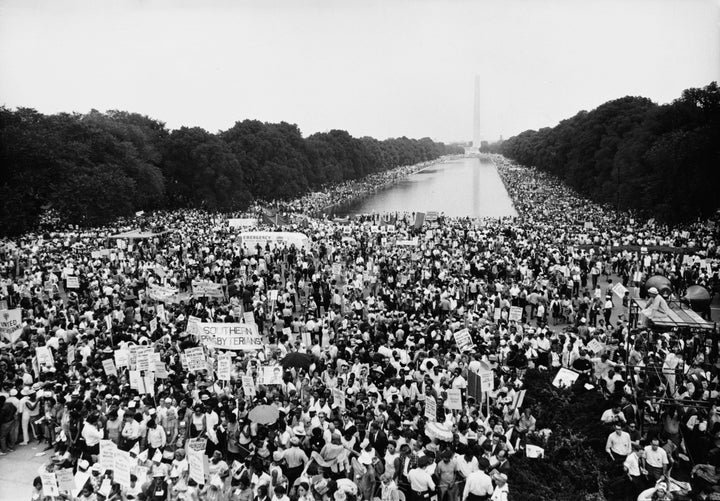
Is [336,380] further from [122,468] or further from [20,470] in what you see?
[20,470]

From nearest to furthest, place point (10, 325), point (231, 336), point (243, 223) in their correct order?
point (231, 336)
point (10, 325)
point (243, 223)

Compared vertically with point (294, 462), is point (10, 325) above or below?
above

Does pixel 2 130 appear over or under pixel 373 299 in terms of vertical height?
over

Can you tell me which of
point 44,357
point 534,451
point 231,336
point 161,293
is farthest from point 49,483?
point 161,293

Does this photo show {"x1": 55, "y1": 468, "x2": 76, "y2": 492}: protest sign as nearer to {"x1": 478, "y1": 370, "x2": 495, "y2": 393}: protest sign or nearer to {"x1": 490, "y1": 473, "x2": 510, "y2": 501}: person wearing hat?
{"x1": 490, "y1": 473, "x2": 510, "y2": 501}: person wearing hat

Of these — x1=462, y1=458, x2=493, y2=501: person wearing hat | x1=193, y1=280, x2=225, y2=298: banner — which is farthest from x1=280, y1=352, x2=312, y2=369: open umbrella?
x1=193, y1=280, x2=225, y2=298: banner

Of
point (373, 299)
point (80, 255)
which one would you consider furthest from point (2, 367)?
point (80, 255)

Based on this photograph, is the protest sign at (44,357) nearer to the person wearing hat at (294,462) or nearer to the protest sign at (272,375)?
the protest sign at (272,375)

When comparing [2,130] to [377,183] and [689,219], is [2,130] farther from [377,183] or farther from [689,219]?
[377,183]
